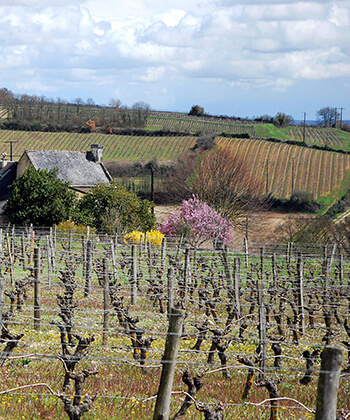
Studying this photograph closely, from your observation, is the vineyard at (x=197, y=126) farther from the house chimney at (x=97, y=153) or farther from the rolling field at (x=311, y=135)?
the house chimney at (x=97, y=153)

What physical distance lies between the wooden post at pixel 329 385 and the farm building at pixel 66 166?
41.6m

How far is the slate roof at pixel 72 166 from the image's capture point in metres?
45.6

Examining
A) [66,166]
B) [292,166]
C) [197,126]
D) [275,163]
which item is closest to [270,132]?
[197,126]

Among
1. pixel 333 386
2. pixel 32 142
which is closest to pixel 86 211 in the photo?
pixel 333 386

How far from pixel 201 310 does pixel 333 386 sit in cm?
1102

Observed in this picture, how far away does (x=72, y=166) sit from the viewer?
47.0 meters

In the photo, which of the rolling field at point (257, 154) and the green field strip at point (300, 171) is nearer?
the green field strip at point (300, 171)

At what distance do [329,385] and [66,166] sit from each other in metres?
44.1

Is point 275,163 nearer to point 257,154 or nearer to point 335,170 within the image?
point 257,154

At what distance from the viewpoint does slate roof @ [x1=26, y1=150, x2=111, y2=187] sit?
45.6 meters

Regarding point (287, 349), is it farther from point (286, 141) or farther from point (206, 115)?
point (206, 115)

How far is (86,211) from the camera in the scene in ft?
109

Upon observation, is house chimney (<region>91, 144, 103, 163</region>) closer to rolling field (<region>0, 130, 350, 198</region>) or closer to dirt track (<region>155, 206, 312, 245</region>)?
dirt track (<region>155, 206, 312, 245</region>)

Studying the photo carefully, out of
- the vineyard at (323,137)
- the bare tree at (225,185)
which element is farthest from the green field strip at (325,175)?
the bare tree at (225,185)
